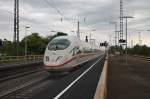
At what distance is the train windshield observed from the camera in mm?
26695

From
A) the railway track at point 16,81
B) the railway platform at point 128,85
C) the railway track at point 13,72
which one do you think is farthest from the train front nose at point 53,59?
the railway platform at point 128,85

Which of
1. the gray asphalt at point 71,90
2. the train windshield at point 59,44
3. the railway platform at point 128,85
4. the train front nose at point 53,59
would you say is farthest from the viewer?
the train windshield at point 59,44

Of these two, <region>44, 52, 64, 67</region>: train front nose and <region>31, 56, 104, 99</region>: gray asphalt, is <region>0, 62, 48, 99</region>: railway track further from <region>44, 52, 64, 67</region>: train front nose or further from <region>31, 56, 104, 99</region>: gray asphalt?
A: <region>31, 56, 104, 99</region>: gray asphalt

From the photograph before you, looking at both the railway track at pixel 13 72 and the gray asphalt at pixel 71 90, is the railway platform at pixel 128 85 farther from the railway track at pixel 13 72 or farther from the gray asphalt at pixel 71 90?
the railway track at pixel 13 72

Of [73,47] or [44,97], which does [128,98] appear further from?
[73,47]

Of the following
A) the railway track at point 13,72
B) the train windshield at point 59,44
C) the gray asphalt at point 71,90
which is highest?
the train windshield at point 59,44

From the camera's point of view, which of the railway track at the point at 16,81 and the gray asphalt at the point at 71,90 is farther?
the railway track at the point at 16,81

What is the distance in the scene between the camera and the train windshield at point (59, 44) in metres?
26.7

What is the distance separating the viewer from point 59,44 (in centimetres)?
2722

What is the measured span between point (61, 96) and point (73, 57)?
13.6 metres

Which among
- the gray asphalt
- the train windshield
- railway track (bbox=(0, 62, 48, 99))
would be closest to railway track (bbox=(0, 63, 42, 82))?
railway track (bbox=(0, 62, 48, 99))

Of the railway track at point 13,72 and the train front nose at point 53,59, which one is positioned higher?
the train front nose at point 53,59

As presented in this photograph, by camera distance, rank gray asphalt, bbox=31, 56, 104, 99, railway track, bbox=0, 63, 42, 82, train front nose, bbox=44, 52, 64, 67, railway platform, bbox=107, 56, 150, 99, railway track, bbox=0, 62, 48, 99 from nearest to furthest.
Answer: railway platform, bbox=107, 56, 150, 99
gray asphalt, bbox=31, 56, 104, 99
railway track, bbox=0, 62, 48, 99
train front nose, bbox=44, 52, 64, 67
railway track, bbox=0, 63, 42, 82

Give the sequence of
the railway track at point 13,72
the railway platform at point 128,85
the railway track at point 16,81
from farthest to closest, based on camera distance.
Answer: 1. the railway track at point 13,72
2. the railway track at point 16,81
3. the railway platform at point 128,85
